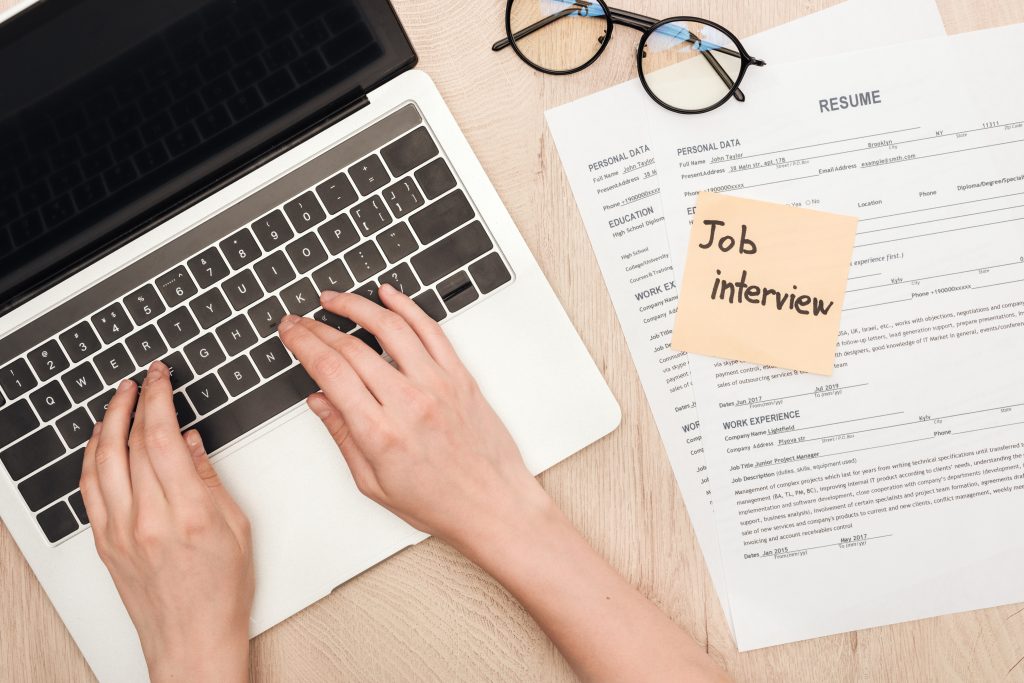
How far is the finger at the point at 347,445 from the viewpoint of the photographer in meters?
0.58

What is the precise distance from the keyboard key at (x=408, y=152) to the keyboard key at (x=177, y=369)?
24 centimetres

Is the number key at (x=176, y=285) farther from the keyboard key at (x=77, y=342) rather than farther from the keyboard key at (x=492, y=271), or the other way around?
the keyboard key at (x=492, y=271)

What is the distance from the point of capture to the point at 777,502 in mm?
634

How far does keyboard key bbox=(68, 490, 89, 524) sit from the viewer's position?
1.96 feet

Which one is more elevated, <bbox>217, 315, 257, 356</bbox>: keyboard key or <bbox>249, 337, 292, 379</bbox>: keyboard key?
<bbox>217, 315, 257, 356</bbox>: keyboard key

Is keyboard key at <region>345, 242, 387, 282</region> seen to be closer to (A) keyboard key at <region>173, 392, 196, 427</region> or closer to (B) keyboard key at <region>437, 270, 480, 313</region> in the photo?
(B) keyboard key at <region>437, 270, 480, 313</region>

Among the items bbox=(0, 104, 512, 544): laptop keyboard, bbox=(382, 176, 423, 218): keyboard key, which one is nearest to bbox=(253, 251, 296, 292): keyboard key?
bbox=(0, 104, 512, 544): laptop keyboard

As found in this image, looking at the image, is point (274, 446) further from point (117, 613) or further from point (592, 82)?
point (592, 82)

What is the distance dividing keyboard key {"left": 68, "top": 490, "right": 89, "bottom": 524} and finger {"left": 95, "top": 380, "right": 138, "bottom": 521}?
0.12 feet

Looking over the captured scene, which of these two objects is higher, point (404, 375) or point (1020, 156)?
point (404, 375)

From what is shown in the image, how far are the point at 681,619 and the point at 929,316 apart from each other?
0.36m

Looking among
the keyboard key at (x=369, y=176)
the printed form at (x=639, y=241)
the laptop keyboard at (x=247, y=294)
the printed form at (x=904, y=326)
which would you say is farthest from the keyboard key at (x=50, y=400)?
the printed form at (x=904, y=326)

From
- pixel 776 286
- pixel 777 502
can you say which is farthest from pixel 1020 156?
pixel 777 502

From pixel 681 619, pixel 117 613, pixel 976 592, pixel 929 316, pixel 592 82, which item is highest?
pixel 592 82
